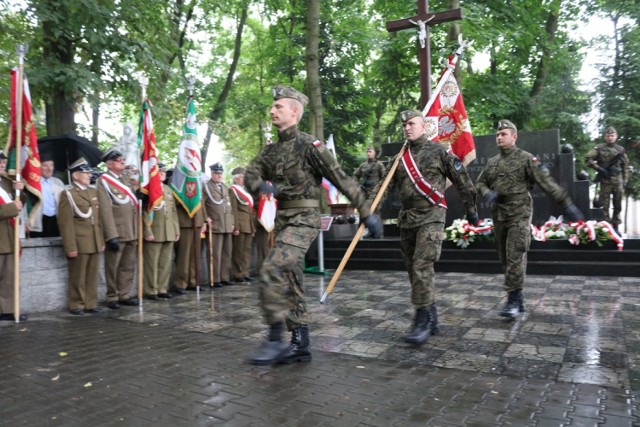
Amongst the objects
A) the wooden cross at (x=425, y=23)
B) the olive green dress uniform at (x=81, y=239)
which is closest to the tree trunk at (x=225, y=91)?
the wooden cross at (x=425, y=23)

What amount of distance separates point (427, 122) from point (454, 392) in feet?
13.6

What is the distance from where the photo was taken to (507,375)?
4023 mm

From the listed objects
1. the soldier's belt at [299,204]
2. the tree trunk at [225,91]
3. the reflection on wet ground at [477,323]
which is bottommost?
the reflection on wet ground at [477,323]

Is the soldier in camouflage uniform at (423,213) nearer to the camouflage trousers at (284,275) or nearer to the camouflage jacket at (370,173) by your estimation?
the camouflage trousers at (284,275)

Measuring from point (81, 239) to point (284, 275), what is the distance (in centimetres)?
403

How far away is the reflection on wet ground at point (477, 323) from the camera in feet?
14.2

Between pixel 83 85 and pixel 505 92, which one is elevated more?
pixel 505 92

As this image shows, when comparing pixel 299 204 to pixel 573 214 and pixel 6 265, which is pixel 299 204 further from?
pixel 6 265

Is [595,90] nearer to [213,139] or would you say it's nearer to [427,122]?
[427,122]

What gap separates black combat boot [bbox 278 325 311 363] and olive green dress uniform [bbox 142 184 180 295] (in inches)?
171

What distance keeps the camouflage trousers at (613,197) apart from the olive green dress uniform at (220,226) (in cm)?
801

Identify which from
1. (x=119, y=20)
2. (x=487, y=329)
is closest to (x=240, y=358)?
(x=487, y=329)

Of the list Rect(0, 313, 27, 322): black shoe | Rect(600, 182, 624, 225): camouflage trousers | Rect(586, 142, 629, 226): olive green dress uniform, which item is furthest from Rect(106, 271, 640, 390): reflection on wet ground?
Rect(586, 142, 629, 226): olive green dress uniform

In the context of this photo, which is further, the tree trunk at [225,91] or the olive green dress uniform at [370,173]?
the tree trunk at [225,91]
